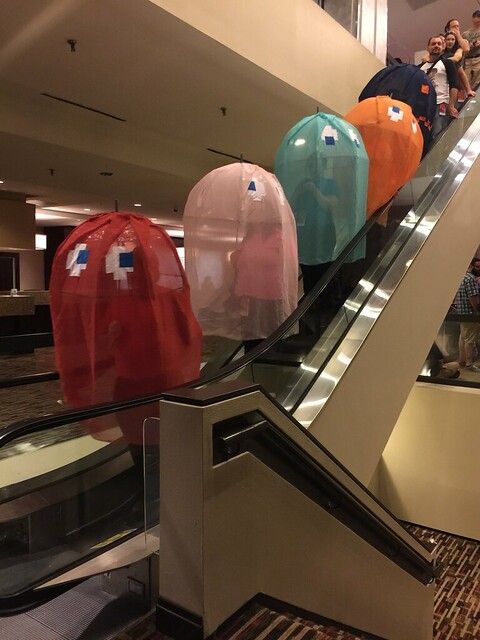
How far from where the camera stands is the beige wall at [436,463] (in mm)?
4688

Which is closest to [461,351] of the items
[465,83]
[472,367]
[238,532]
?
[472,367]

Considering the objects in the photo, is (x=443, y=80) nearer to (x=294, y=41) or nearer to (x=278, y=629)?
(x=294, y=41)

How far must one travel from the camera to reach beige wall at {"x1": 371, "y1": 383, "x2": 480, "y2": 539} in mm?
4688

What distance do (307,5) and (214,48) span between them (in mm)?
1806

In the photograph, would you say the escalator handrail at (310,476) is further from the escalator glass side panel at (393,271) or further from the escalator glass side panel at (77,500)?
the escalator glass side panel at (393,271)

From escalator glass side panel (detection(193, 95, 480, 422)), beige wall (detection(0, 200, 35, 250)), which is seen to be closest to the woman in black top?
escalator glass side panel (detection(193, 95, 480, 422))

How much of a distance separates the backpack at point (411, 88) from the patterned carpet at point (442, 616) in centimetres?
332

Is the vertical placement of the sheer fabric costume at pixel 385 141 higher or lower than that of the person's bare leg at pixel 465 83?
lower

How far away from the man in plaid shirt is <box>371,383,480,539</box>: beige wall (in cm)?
79

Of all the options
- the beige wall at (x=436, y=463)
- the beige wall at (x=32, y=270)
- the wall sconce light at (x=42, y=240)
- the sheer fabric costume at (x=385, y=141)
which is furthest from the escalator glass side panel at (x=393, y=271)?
the wall sconce light at (x=42, y=240)

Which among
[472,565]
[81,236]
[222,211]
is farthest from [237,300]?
[472,565]

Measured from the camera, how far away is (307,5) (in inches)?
249

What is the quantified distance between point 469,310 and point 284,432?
18.4 ft

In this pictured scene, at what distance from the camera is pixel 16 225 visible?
12688 millimetres
